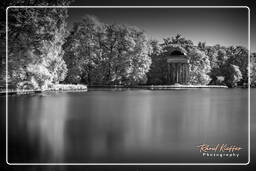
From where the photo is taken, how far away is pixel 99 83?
36.6 feet

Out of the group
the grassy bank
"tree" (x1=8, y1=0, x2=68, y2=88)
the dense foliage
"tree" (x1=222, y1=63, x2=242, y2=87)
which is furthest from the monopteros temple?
the grassy bank

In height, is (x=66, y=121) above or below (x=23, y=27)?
below

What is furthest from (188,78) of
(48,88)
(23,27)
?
(48,88)

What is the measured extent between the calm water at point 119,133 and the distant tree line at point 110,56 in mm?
963

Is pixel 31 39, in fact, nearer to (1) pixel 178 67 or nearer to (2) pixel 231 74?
(1) pixel 178 67

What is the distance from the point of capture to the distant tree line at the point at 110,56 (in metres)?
9.12

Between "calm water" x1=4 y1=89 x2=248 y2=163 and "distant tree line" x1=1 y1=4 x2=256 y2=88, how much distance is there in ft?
3.16

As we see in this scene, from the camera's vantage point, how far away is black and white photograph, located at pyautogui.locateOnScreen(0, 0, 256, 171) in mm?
5754

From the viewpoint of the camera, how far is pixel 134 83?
10742mm

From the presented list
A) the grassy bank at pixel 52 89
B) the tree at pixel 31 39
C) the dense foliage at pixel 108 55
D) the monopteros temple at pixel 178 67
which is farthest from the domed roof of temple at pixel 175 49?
the grassy bank at pixel 52 89

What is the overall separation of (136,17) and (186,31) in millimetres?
1360

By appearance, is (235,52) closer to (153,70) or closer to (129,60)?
(153,70)

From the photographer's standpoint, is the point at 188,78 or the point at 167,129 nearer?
the point at 167,129

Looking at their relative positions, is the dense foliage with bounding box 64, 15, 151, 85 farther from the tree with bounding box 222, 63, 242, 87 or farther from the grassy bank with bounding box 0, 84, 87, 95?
the tree with bounding box 222, 63, 242, 87
